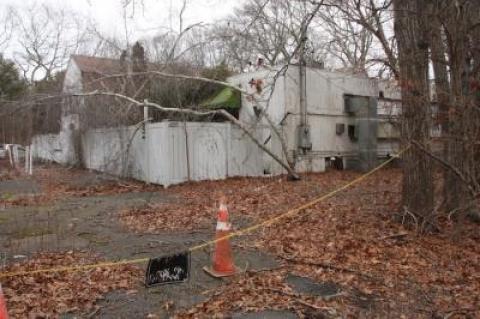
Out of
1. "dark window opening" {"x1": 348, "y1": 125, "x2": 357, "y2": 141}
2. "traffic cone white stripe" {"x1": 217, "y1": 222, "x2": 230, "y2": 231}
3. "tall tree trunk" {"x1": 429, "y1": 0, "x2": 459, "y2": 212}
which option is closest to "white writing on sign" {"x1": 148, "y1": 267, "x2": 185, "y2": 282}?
"traffic cone white stripe" {"x1": 217, "y1": 222, "x2": 230, "y2": 231}

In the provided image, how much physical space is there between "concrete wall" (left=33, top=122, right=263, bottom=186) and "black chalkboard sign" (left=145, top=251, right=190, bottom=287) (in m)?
8.89

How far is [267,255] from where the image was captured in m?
6.13

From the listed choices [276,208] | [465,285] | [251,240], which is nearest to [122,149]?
[276,208]

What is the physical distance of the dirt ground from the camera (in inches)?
173

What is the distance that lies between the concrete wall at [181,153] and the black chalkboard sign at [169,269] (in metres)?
8.89

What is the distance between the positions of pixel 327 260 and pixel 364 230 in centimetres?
154

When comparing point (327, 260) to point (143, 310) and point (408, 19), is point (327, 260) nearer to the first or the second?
point (143, 310)

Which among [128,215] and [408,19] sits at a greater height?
[408,19]

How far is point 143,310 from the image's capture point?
435cm

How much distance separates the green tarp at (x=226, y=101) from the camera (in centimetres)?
1611

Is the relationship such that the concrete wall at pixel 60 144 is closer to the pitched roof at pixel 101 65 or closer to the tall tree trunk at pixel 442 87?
the pitched roof at pixel 101 65

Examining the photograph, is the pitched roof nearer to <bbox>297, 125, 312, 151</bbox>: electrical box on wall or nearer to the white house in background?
the white house in background

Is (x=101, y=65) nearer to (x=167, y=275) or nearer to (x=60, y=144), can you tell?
(x=60, y=144)

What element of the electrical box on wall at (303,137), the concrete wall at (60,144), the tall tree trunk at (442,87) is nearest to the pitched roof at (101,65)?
the concrete wall at (60,144)
